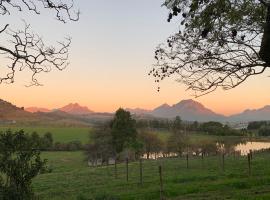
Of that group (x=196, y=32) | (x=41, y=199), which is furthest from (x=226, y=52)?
(x=41, y=199)

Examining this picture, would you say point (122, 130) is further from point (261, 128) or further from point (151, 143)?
point (261, 128)

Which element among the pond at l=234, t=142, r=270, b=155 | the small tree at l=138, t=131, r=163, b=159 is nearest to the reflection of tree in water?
the pond at l=234, t=142, r=270, b=155

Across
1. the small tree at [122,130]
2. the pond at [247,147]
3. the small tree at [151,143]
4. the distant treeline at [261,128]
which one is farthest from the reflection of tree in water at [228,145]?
the small tree at [122,130]

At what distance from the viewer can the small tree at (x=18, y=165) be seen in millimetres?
13953

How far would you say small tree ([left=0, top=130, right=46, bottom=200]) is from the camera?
13953mm

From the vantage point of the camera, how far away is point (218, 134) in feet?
516

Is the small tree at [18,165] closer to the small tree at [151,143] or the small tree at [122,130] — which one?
the small tree at [122,130]

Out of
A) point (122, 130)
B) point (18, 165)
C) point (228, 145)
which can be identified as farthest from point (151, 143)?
point (18, 165)

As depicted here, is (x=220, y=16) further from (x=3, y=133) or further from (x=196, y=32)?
(x=3, y=133)

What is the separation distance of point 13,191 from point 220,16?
8453 mm

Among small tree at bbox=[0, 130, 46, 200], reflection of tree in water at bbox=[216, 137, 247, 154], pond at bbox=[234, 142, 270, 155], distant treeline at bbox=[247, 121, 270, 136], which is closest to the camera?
small tree at bbox=[0, 130, 46, 200]

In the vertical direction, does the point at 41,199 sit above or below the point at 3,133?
below

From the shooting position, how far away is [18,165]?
14.0 m

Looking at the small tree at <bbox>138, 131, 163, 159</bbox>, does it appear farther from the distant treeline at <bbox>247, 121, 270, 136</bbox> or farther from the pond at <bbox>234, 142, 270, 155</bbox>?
the distant treeline at <bbox>247, 121, 270, 136</bbox>
